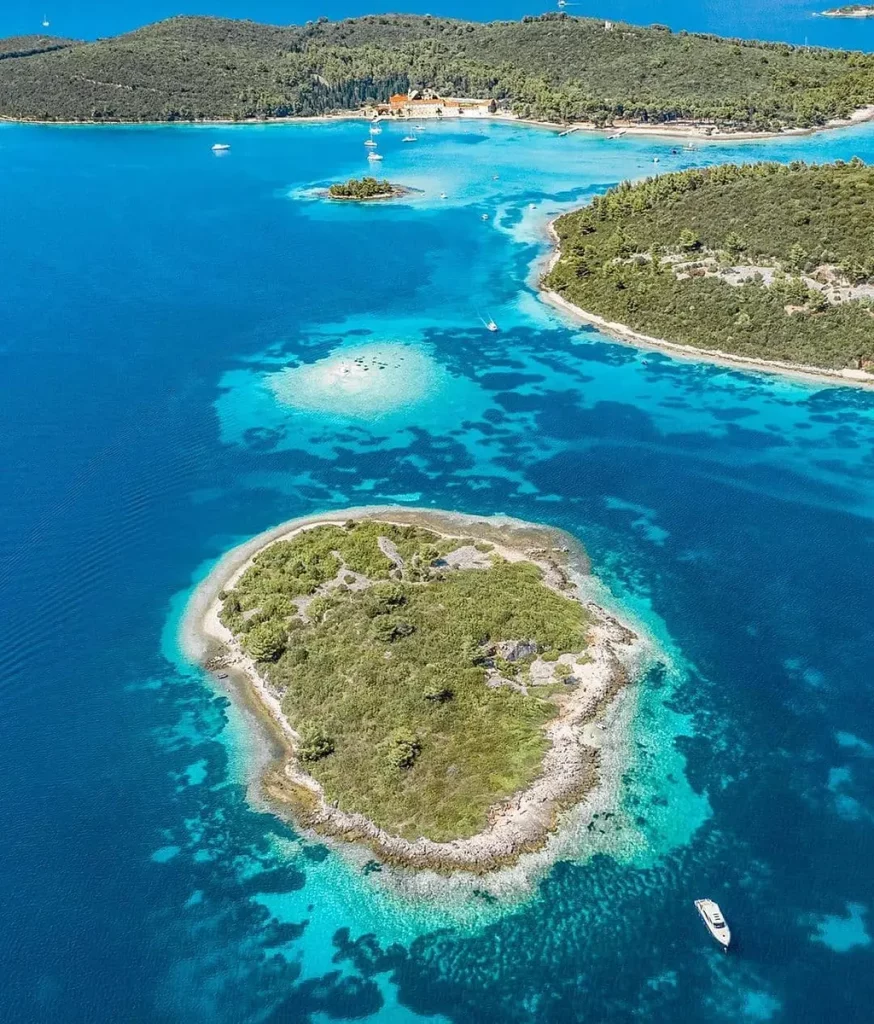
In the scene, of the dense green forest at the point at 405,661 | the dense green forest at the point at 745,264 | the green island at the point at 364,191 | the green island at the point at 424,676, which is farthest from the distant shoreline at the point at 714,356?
the green island at the point at 364,191

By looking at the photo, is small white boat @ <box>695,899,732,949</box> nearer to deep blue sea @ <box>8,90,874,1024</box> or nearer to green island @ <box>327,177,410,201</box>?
deep blue sea @ <box>8,90,874,1024</box>

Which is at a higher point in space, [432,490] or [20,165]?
[20,165]

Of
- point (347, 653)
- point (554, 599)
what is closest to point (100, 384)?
point (347, 653)

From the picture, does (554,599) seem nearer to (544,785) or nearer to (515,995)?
(544,785)

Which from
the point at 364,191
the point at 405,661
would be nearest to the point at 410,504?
the point at 405,661

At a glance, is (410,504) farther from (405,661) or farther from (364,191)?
(364,191)

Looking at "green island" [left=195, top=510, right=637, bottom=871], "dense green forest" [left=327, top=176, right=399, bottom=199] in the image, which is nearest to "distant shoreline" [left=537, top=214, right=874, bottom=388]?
"green island" [left=195, top=510, right=637, bottom=871]
